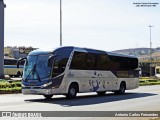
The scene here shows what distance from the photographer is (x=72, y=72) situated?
23141 millimetres

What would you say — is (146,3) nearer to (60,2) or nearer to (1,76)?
(60,2)

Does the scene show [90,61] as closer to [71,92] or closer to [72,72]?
[72,72]

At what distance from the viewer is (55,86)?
853 inches

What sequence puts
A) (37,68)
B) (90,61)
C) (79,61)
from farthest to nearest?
(90,61) → (79,61) → (37,68)

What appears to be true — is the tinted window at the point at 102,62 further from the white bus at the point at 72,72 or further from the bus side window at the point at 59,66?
the bus side window at the point at 59,66

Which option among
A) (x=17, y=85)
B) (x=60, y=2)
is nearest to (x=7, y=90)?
(x=17, y=85)

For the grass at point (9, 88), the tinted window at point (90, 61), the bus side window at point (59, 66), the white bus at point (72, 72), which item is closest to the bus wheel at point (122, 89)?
the white bus at point (72, 72)

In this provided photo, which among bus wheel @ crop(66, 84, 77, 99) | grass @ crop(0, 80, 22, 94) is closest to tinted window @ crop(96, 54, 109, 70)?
bus wheel @ crop(66, 84, 77, 99)

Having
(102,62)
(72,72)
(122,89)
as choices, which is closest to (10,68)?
(122,89)

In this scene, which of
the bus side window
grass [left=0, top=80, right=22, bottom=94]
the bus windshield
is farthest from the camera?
grass [left=0, top=80, right=22, bottom=94]

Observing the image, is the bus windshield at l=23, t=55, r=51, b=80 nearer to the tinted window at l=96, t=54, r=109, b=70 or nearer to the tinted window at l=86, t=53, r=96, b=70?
the tinted window at l=86, t=53, r=96, b=70

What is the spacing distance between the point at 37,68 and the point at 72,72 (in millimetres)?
2433

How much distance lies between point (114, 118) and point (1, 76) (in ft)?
133

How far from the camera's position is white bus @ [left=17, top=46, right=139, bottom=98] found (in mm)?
21438
